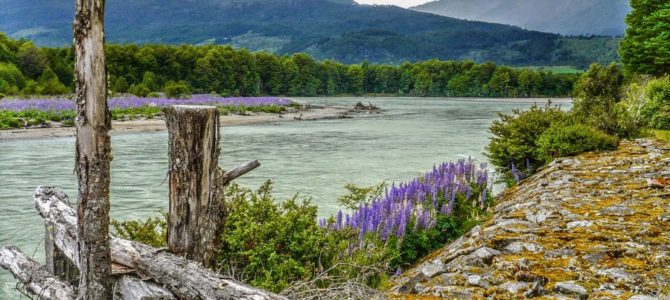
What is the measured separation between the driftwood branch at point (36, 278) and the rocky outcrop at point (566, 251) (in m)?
3.24

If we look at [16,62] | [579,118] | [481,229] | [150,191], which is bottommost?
[150,191]

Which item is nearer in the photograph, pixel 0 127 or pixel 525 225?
pixel 525 225

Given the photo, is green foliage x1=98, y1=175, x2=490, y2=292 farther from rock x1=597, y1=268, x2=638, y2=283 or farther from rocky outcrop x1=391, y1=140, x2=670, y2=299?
rock x1=597, y1=268, x2=638, y2=283

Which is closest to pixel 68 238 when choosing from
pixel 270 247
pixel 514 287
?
pixel 270 247

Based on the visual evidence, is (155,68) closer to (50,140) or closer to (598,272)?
(50,140)

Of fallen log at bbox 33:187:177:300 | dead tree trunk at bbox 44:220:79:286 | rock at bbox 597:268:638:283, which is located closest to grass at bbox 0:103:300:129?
fallen log at bbox 33:187:177:300

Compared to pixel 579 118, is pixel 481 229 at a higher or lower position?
lower

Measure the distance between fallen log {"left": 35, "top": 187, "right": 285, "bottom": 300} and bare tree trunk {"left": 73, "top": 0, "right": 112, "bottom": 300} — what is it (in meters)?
0.24

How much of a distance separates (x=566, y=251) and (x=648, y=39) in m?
44.1

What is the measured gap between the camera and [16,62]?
69688 millimetres

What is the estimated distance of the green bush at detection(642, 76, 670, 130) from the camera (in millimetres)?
19453

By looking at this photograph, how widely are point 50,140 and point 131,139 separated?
403 centimetres

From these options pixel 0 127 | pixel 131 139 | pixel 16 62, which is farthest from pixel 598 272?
pixel 16 62

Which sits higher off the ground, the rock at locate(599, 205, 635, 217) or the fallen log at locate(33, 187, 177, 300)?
the fallen log at locate(33, 187, 177, 300)
